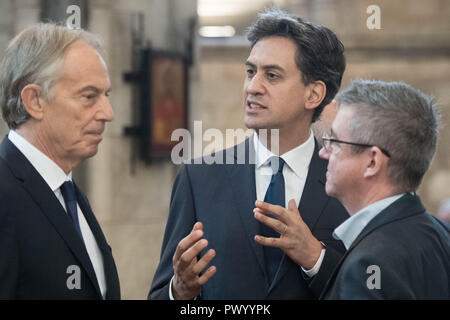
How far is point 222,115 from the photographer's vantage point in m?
11.4

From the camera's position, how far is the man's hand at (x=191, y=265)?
237cm

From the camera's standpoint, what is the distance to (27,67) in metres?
2.35

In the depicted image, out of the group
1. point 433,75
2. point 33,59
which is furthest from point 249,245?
point 433,75

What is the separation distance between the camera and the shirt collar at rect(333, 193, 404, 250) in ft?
7.66

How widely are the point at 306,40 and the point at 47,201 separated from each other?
1.26 metres

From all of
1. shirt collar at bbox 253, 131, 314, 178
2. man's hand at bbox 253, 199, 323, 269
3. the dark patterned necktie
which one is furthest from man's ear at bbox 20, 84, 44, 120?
shirt collar at bbox 253, 131, 314, 178

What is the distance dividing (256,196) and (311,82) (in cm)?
54

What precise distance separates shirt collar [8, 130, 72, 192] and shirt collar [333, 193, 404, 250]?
3.23 ft

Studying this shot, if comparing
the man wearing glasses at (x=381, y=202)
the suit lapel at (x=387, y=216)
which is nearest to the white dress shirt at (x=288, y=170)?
the man wearing glasses at (x=381, y=202)

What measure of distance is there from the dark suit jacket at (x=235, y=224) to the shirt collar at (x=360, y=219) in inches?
5.8
